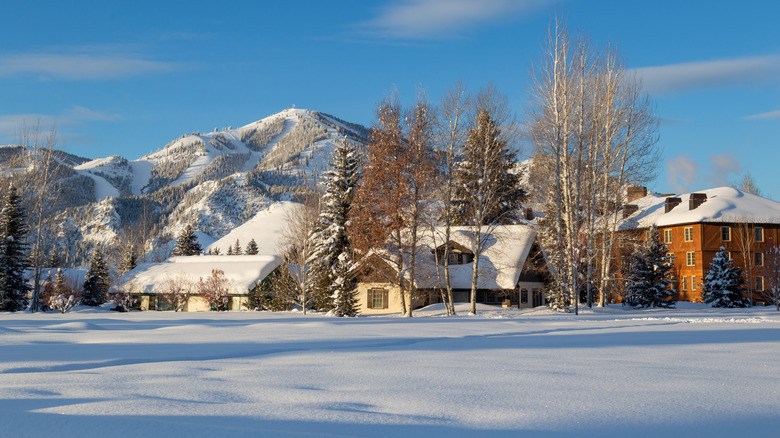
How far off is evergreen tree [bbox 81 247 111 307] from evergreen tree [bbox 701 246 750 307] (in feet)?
183

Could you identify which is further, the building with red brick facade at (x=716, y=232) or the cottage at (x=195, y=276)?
the building with red brick facade at (x=716, y=232)

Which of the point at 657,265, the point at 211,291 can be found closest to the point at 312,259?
the point at 211,291

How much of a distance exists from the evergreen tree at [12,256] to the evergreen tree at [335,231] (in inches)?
870

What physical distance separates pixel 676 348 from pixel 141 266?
5466 centimetres

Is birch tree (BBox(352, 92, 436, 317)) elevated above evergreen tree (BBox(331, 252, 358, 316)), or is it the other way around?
birch tree (BBox(352, 92, 436, 317))

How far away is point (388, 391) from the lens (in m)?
6.39

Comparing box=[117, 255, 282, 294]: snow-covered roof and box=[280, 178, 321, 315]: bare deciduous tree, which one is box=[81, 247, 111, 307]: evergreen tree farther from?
box=[280, 178, 321, 315]: bare deciduous tree

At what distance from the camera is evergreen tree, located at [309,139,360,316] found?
36.8 meters

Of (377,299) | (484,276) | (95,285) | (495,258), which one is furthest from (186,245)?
(484,276)

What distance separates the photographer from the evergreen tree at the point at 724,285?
147 ft

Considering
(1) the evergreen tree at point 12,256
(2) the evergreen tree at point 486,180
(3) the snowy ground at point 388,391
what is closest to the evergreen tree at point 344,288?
(2) the evergreen tree at point 486,180

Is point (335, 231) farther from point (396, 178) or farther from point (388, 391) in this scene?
→ point (388, 391)

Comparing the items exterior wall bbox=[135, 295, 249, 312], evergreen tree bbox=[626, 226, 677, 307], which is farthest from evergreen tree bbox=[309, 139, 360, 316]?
evergreen tree bbox=[626, 226, 677, 307]

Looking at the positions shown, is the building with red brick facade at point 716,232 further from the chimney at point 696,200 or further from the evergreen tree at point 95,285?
the evergreen tree at point 95,285
